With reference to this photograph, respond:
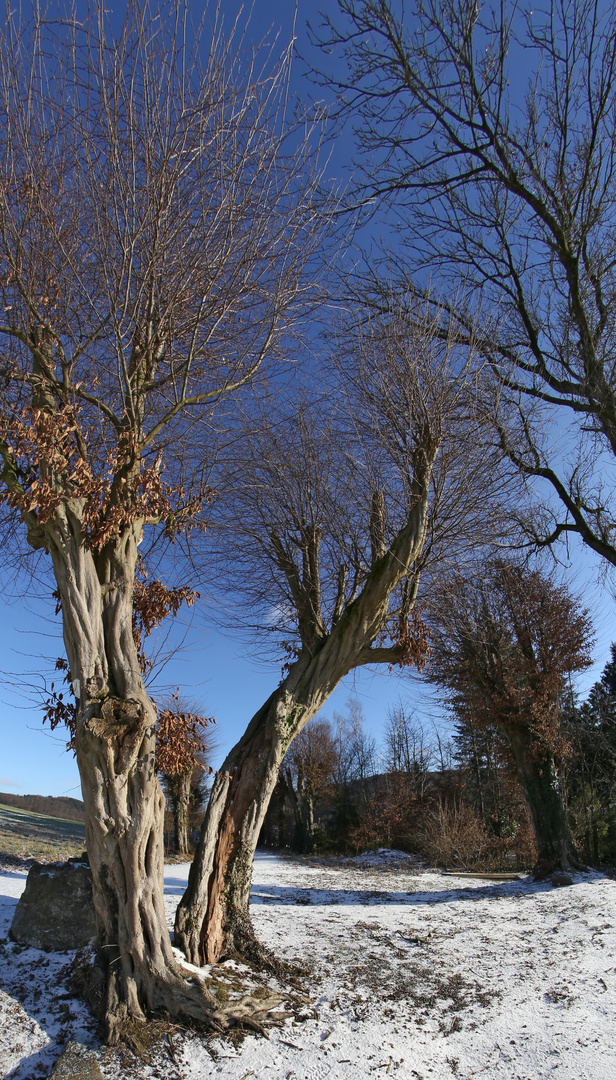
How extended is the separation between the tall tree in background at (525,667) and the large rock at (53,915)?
6161mm

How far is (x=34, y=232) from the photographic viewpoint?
408 centimetres

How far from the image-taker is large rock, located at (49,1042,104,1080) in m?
3.06

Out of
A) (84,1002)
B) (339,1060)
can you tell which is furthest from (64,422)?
(339,1060)

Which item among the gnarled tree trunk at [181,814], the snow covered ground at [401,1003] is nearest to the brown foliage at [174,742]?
the snow covered ground at [401,1003]

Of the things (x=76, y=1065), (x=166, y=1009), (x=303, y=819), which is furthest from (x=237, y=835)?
(x=303, y=819)

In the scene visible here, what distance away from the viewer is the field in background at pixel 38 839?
9.60 metres

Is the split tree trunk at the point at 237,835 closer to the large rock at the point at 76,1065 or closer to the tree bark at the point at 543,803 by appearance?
the large rock at the point at 76,1065

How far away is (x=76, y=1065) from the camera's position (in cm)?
313

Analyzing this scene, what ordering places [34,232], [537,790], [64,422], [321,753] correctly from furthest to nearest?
[321,753] < [537,790] < [34,232] < [64,422]

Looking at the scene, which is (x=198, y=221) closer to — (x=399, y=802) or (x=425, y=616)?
(x=425, y=616)

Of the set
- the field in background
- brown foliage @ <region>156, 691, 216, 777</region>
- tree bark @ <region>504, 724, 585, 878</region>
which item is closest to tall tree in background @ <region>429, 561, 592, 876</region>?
tree bark @ <region>504, 724, 585, 878</region>

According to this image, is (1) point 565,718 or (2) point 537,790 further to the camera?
(1) point 565,718

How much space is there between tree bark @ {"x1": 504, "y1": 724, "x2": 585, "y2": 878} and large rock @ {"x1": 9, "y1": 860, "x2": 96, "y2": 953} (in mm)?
7693

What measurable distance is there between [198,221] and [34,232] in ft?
3.68
